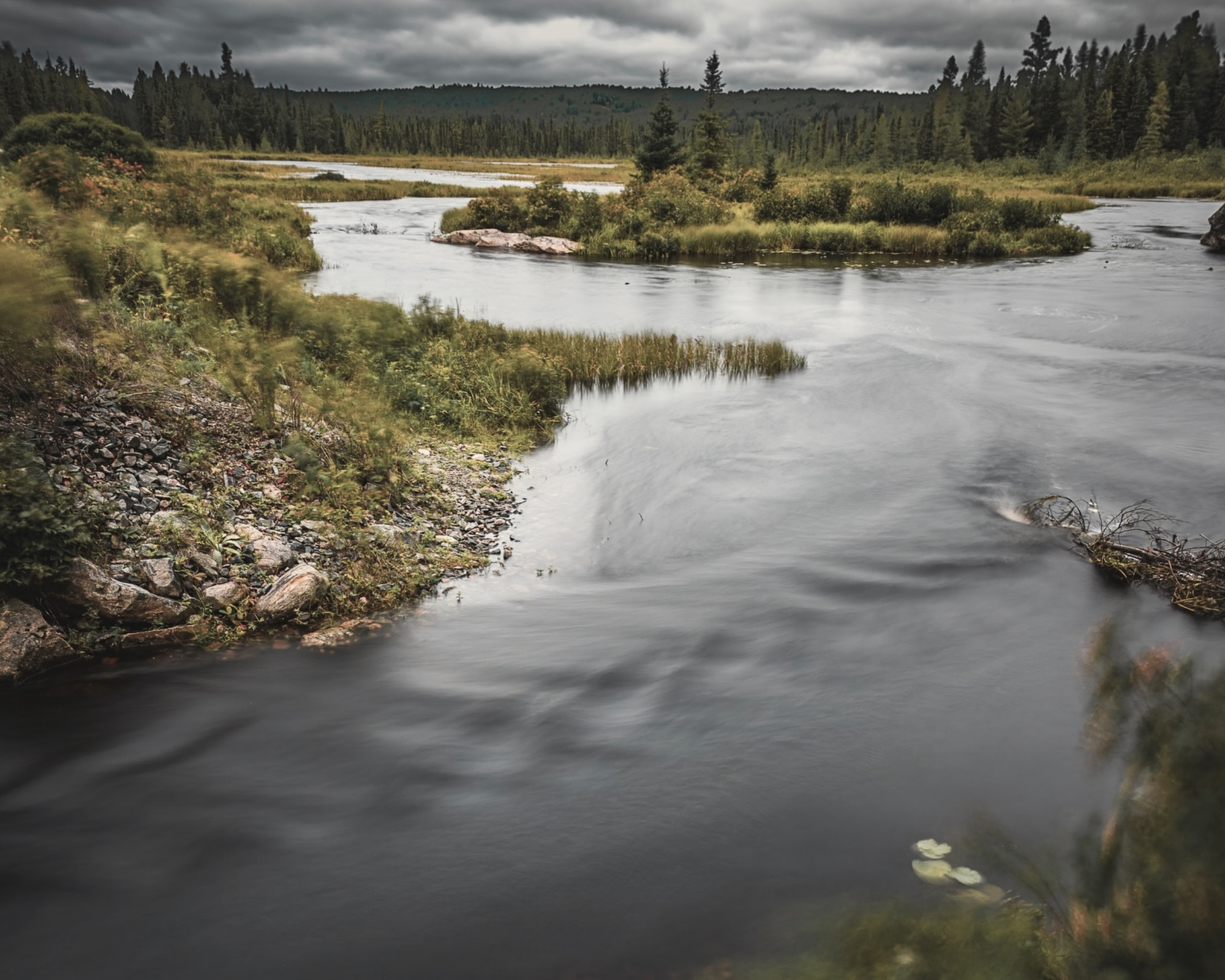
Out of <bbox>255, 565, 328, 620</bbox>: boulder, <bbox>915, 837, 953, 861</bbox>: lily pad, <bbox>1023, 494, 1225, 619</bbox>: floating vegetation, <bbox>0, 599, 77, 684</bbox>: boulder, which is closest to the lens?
<bbox>915, 837, 953, 861</bbox>: lily pad

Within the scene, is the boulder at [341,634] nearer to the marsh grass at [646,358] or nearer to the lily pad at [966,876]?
the lily pad at [966,876]

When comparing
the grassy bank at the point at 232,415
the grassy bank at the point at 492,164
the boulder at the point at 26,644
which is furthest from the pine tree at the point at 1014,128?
the boulder at the point at 26,644

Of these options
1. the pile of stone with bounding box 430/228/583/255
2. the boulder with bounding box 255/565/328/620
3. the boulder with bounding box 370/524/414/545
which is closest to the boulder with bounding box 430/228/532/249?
the pile of stone with bounding box 430/228/583/255

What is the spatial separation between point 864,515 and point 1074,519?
278 cm

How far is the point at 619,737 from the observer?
643 centimetres

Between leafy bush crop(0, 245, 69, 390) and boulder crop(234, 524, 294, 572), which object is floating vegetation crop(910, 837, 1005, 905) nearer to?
boulder crop(234, 524, 294, 572)

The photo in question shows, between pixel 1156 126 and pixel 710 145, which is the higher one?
pixel 1156 126

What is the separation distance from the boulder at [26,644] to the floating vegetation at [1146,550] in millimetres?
11118

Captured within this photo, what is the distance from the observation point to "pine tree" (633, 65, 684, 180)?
57250mm

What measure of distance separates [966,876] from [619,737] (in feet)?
9.11

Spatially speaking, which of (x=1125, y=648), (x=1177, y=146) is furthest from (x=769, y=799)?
(x=1177, y=146)

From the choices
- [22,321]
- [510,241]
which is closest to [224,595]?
[22,321]

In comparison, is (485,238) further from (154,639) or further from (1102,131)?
(1102,131)

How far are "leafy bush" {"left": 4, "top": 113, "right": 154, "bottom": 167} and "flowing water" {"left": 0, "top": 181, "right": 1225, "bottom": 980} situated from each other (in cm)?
2583
